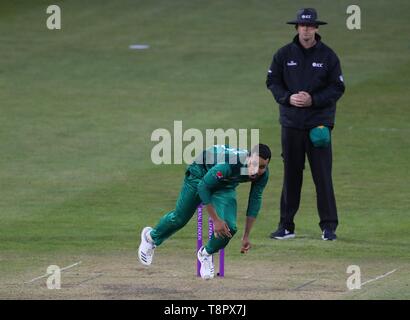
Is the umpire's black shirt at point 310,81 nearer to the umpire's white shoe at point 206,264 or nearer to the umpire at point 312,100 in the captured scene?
the umpire at point 312,100

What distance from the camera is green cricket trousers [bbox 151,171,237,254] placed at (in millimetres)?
12594

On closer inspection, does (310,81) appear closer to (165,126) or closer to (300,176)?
(300,176)

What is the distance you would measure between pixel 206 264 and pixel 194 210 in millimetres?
674

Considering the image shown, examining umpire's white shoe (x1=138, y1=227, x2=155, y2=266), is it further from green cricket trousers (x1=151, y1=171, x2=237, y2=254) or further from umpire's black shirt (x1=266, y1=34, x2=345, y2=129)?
umpire's black shirt (x1=266, y1=34, x2=345, y2=129)

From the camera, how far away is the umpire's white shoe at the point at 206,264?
12.6m

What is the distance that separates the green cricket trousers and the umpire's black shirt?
7.27 feet

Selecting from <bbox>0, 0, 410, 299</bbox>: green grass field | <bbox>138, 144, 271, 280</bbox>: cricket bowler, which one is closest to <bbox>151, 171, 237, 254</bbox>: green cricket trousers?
<bbox>138, 144, 271, 280</bbox>: cricket bowler

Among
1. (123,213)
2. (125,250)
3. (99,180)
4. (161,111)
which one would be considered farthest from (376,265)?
(161,111)

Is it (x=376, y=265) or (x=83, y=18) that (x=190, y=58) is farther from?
(x=376, y=265)

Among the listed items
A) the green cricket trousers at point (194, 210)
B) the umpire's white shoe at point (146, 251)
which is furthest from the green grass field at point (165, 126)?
the green cricket trousers at point (194, 210)

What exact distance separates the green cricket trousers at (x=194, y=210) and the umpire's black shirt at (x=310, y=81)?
2215mm

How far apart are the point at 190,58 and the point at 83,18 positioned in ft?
14.4

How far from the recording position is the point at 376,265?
530 inches

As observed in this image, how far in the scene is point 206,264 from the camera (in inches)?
499
